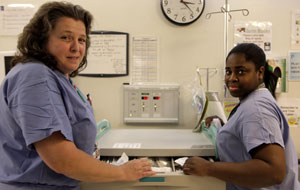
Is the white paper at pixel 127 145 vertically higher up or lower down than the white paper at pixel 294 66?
lower down

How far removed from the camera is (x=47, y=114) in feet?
2.28

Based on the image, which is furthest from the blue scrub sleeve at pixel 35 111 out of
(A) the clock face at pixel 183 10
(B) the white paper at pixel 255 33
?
(B) the white paper at pixel 255 33

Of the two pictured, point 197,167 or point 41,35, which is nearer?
point 41,35

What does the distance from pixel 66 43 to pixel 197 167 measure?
67 centimetres

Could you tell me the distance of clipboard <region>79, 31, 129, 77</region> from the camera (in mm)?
1851

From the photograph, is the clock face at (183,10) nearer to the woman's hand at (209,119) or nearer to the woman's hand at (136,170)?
the woman's hand at (209,119)

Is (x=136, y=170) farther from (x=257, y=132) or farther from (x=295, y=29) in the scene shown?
(x=295, y=29)

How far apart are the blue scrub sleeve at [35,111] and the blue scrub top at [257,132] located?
638mm

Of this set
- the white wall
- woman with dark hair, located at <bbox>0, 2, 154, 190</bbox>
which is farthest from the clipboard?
woman with dark hair, located at <bbox>0, 2, 154, 190</bbox>

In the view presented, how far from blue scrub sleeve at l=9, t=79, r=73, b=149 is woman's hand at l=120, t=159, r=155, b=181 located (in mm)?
308

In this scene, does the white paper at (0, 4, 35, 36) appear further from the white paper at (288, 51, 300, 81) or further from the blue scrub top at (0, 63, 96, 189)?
the white paper at (288, 51, 300, 81)

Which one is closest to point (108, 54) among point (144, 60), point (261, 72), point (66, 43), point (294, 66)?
point (144, 60)

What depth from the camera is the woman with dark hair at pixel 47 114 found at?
2.27 feet

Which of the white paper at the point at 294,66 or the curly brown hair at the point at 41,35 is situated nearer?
the curly brown hair at the point at 41,35
